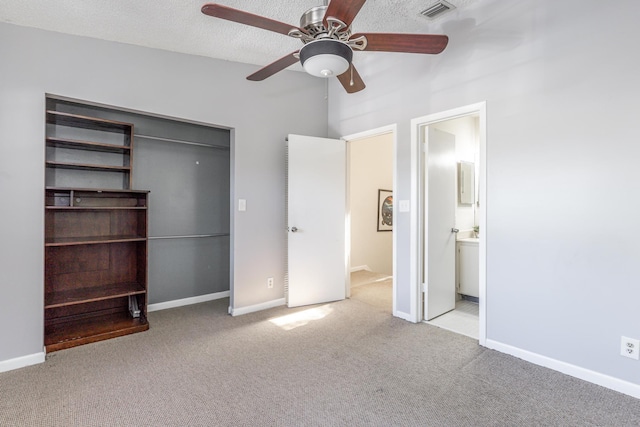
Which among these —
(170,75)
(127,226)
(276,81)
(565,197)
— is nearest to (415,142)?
(565,197)

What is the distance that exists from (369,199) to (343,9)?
4.46 m

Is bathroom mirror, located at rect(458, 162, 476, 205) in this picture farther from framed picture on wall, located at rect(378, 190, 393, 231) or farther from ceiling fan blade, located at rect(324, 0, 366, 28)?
ceiling fan blade, located at rect(324, 0, 366, 28)

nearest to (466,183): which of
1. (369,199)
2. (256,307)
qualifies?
(369,199)

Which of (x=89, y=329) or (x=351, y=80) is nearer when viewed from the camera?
(x=351, y=80)

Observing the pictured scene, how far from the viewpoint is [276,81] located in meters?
3.70

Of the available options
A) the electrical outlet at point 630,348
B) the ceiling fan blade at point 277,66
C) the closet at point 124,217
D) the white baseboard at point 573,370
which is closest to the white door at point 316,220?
the closet at point 124,217

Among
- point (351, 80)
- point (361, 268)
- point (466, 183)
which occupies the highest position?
point (351, 80)

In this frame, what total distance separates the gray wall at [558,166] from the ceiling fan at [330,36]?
1.00 meters

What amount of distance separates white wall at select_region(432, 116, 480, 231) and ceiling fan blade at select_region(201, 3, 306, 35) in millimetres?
2835

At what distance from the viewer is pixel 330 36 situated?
172 cm

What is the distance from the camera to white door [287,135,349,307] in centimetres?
367

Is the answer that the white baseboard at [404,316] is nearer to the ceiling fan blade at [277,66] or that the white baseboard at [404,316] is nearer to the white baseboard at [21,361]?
the ceiling fan blade at [277,66]

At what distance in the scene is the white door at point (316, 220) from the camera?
12.0 feet

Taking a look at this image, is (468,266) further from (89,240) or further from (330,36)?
(89,240)
